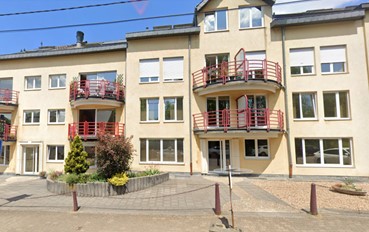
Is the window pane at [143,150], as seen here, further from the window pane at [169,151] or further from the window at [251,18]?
the window at [251,18]

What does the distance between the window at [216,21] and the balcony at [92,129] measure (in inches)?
378

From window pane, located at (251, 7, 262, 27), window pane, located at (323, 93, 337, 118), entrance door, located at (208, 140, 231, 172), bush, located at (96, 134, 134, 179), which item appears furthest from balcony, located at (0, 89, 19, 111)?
window pane, located at (323, 93, 337, 118)

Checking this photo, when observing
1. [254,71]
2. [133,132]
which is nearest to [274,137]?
[254,71]

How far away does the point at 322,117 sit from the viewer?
1295 centimetres

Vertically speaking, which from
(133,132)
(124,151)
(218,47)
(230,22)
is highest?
(230,22)

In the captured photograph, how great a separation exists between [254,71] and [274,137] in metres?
4.43

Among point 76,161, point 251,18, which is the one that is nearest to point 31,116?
point 76,161

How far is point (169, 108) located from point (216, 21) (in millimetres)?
7062

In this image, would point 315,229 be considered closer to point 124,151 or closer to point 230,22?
point 124,151

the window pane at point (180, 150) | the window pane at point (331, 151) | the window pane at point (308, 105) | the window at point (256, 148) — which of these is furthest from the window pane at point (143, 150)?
the window pane at point (331, 151)

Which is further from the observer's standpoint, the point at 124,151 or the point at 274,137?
the point at 274,137

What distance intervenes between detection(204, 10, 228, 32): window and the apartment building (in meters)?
0.08

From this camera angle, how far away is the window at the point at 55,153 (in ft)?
52.2

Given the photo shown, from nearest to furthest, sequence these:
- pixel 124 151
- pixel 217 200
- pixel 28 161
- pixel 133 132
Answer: pixel 217 200, pixel 124 151, pixel 133 132, pixel 28 161
